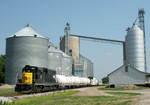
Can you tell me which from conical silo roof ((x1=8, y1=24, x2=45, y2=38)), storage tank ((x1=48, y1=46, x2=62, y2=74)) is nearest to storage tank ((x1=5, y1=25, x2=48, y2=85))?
conical silo roof ((x1=8, y1=24, x2=45, y2=38))

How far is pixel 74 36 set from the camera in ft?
341

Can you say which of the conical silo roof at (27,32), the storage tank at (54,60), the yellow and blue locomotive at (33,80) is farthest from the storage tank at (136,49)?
the yellow and blue locomotive at (33,80)

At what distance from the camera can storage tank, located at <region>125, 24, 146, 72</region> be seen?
80.8 meters

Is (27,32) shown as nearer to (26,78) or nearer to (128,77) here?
(128,77)

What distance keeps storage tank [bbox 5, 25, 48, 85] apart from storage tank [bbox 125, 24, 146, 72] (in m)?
34.0

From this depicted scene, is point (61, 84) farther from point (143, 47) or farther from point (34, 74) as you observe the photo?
point (143, 47)

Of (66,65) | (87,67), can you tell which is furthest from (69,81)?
(87,67)

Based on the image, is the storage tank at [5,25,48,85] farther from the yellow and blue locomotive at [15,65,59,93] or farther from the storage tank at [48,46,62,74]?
the yellow and blue locomotive at [15,65,59,93]

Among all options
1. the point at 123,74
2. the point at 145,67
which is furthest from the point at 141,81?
the point at 145,67

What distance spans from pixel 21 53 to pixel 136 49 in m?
42.6

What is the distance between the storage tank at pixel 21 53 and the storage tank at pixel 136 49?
34049 mm

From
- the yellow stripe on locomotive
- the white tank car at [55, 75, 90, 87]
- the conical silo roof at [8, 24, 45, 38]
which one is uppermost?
the conical silo roof at [8, 24, 45, 38]

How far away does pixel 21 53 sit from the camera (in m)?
60.5

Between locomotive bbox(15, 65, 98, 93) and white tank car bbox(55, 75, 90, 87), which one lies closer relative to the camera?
locomotive bbox(15, 65, 98, 93)
